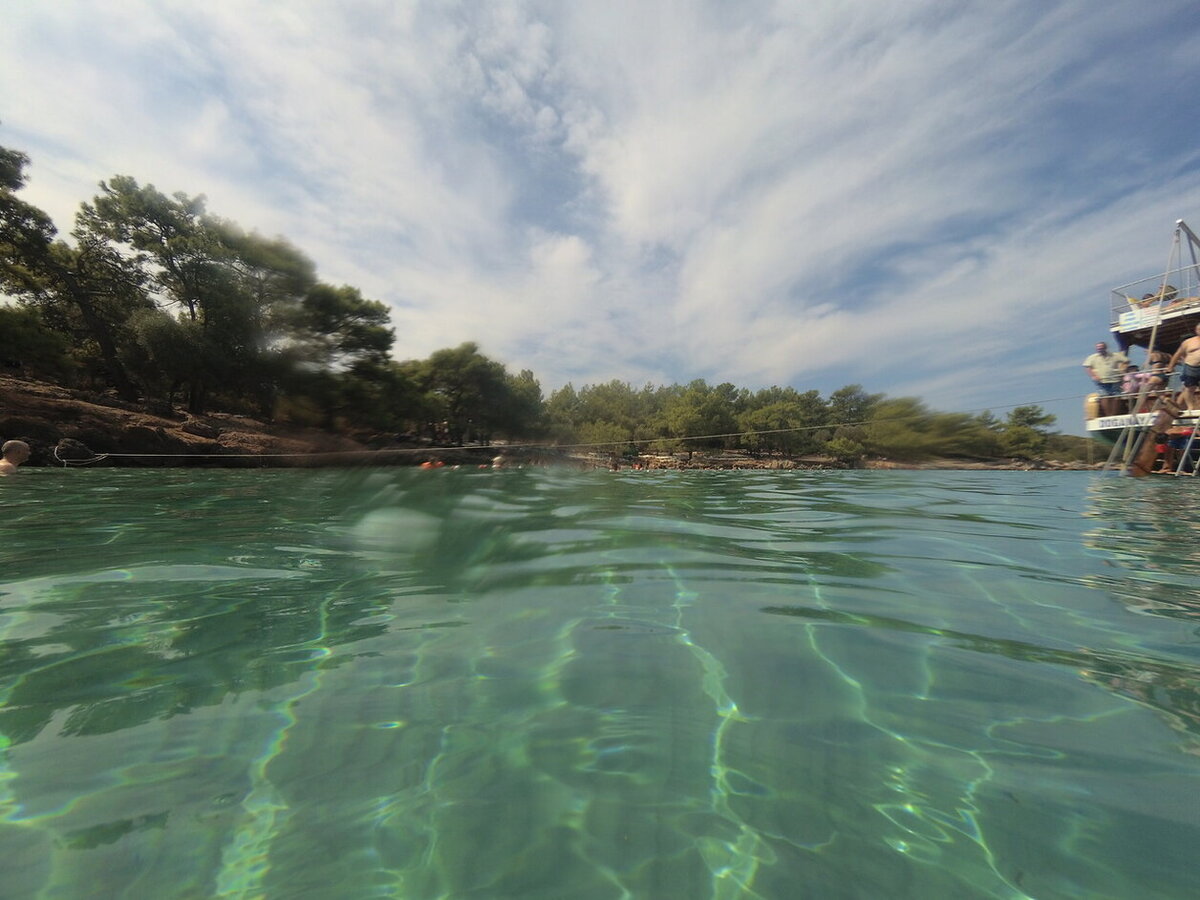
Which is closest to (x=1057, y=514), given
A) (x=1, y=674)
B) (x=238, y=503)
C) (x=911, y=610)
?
(x=911, y=610)

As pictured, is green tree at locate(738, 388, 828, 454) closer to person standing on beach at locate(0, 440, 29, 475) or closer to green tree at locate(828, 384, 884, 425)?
green tree at locate(828, 384, 884, 425)

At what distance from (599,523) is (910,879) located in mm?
3839

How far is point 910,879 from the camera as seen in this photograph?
36.2 inches

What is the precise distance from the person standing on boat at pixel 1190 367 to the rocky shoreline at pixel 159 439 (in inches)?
171

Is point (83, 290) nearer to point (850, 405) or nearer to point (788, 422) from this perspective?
point (850, 405)

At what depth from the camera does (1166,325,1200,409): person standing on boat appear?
1407 cm

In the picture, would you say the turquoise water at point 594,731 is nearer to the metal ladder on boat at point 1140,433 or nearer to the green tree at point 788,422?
the metal ladder on boat at point 1140,433

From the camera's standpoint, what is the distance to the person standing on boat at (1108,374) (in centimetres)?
1717

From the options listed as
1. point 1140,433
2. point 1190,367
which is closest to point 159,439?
point 1140,433

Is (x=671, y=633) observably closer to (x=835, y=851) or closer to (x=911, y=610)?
(x=835, y=851)

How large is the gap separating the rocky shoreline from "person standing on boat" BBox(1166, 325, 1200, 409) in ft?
14.3

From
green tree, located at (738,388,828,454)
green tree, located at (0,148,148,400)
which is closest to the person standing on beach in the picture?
green tree, located at (0,148,148,400)

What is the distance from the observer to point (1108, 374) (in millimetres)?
17234

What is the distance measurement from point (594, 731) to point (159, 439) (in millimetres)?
20166
